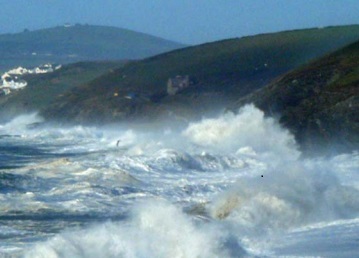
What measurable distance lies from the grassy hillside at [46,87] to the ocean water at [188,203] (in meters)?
56.5

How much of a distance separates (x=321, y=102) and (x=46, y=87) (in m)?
71.4

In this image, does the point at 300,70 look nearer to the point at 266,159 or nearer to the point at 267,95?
the point at 267,95

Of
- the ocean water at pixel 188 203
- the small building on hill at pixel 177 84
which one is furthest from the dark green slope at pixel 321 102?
the small building on hill at pixel 177 84

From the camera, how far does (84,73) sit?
4715 inches

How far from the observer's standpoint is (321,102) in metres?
47.2

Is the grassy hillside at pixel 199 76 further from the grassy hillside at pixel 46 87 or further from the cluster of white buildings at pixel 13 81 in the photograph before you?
the cluster of white buildings at pixel 13 81

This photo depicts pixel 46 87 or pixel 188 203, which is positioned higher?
pixel 46 87

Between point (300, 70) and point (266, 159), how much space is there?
48.1 ft

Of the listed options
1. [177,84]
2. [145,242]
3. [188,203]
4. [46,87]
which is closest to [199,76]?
[177,84]

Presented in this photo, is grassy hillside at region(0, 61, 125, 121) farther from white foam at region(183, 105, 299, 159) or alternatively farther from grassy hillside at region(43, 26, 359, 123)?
white foam at region(183, 105, 299, 159)

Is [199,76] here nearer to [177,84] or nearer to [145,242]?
[177,84]

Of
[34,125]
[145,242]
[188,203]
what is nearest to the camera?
[145,242]

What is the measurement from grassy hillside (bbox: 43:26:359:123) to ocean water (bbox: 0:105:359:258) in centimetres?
2918

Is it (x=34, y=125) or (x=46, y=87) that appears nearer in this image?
(x=34, y=125)
